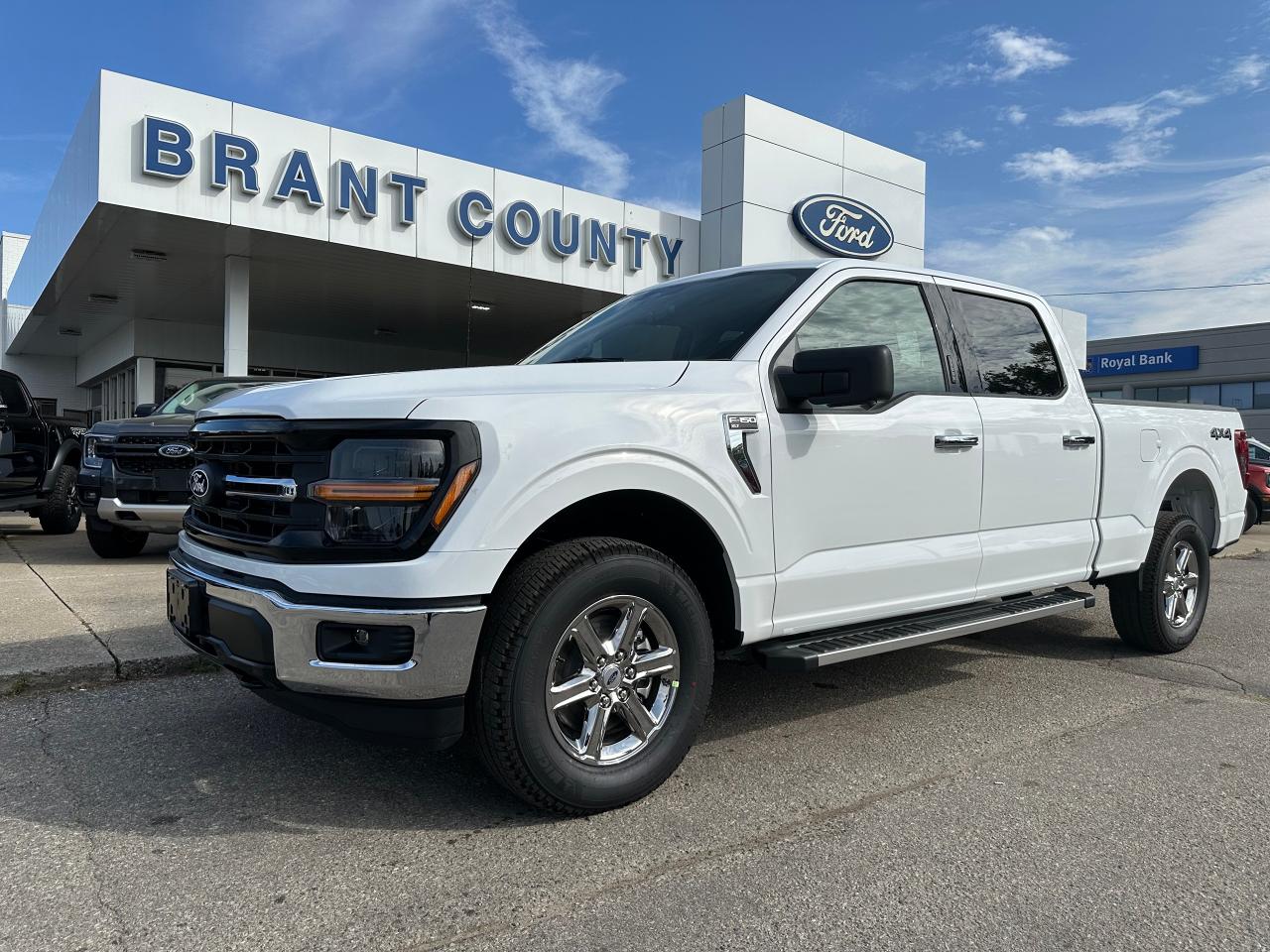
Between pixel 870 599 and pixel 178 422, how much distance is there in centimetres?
633

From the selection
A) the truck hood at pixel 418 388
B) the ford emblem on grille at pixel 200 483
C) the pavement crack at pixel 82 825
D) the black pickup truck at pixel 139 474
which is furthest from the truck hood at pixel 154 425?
the truck hood at pixel 418 388

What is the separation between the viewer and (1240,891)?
2.53m

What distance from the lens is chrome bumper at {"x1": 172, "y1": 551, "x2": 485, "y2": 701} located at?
2.57 m

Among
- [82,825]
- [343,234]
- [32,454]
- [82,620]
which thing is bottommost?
[82,825]

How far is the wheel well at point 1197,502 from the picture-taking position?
5.54 m

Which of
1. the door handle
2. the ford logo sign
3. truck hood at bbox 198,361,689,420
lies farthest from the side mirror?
the ford logo sign

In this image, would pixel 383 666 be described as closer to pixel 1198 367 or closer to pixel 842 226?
pixel 842 226

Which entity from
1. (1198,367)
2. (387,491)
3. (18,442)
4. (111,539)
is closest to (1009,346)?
(387,491)

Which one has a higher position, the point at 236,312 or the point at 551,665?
the point at 236,312

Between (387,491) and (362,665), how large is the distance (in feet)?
1.59

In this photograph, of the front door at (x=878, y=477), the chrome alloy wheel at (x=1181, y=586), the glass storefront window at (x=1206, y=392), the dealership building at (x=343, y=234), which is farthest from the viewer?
the glass storefront window at (x=1206, y=392)

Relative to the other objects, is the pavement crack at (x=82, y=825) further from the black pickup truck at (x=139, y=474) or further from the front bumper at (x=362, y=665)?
the black pickup truck at (x=139, y=474)

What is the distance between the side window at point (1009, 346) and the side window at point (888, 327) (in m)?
0.34

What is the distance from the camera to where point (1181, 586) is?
540 centimetres
